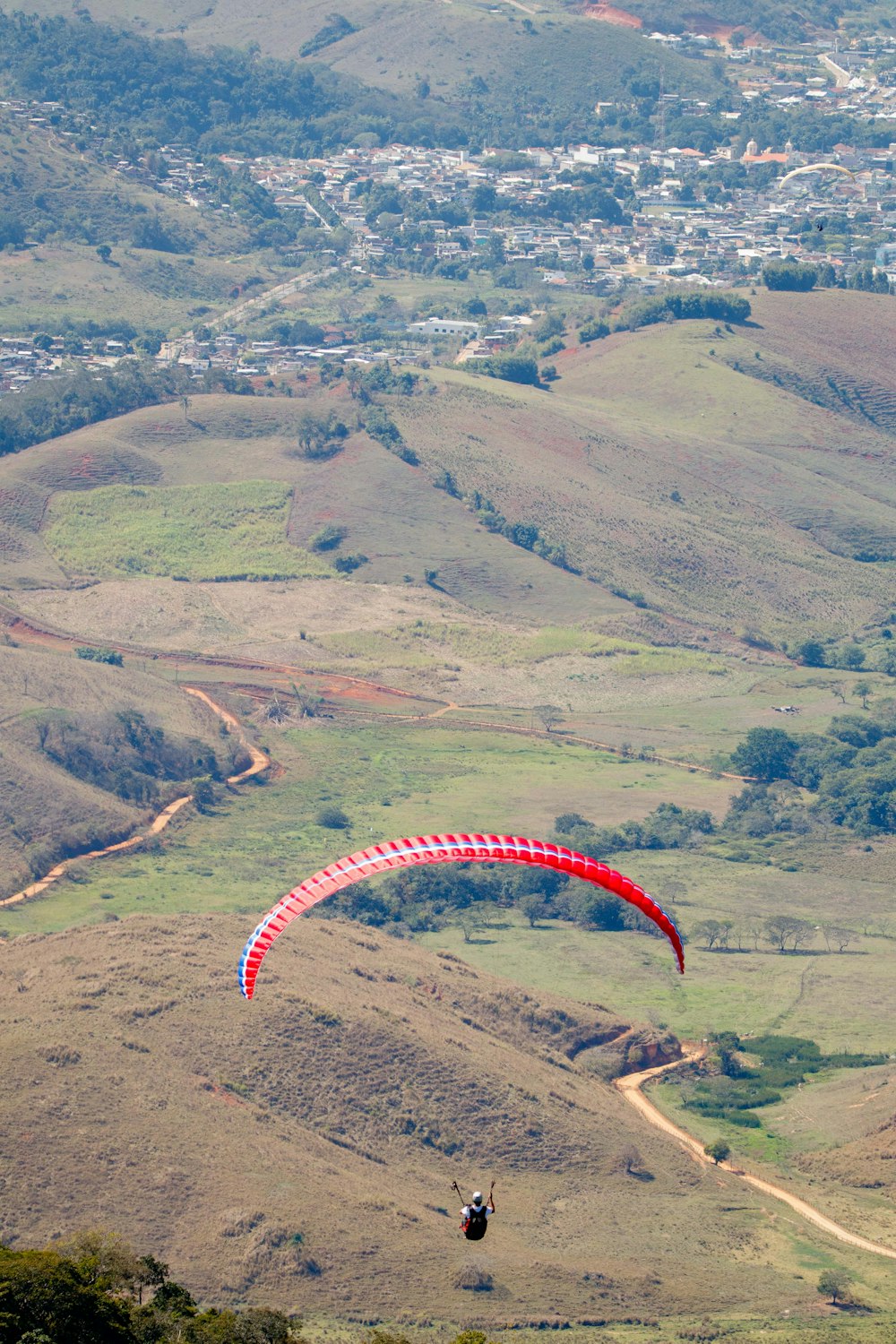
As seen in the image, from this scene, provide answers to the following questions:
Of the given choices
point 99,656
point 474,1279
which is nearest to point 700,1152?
point 474,1279

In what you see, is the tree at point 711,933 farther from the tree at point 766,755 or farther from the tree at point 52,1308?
the tree at point 52,1308

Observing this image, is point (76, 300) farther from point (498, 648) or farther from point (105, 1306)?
point (105, 1306)

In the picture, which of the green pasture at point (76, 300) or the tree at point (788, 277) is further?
the green pasture at point (76, 300)

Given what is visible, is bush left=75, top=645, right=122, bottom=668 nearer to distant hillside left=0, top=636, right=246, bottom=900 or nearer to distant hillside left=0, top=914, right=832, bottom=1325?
distant hillside left=0, top=636, right=246, bottom=900

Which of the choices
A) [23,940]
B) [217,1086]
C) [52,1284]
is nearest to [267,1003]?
[217,1086]

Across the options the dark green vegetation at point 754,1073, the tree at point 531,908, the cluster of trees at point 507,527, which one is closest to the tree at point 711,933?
the tree at point 531,908

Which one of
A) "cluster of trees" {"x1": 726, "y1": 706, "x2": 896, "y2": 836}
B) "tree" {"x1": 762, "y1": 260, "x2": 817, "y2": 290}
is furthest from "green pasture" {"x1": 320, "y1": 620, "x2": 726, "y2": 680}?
"tree" {"x1": 762, "y1": 260, "x2": 817, "y2": 290}
